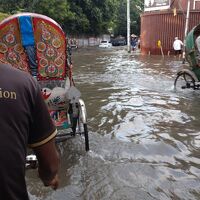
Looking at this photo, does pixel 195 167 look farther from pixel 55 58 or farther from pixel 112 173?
pixel 55 58

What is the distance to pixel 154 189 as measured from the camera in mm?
4785

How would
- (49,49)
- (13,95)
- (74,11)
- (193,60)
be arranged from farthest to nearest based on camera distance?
(74,11)
(193,60)
(49,49)
(13,95)

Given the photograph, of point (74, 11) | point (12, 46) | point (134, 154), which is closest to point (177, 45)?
point (74, 11)

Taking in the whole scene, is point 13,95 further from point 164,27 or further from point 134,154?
point 164,27

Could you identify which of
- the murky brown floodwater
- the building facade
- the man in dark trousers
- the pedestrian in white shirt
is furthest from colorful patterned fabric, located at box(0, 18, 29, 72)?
the building facade

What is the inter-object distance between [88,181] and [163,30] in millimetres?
24350

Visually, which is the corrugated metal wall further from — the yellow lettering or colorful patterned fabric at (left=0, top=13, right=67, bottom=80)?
the yellow lettering

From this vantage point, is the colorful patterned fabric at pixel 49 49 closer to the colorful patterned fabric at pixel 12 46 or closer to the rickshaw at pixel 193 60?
the colorful patterned fabric at pixel 12 46

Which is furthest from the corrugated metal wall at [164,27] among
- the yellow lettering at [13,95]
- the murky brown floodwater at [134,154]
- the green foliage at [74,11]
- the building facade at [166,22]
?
the yellow lettering at [13,95]

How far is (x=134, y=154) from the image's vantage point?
6.07 metres

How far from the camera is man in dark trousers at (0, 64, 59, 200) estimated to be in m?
1.79

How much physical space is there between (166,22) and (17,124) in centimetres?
2708

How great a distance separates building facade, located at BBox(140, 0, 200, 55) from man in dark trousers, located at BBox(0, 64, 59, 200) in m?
26.1

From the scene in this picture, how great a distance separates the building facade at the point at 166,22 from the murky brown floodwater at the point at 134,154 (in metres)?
17.5
